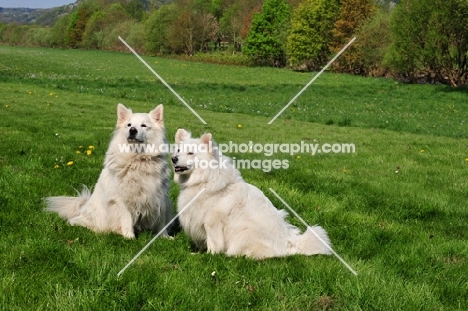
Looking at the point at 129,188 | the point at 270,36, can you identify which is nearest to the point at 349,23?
the point at 270,36

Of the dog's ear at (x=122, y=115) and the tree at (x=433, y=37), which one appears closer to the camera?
the dog's ear at (x=122, y=115)

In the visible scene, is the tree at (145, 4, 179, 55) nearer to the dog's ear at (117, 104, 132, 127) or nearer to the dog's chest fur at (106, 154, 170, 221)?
the dog's ear at (117, 104, 132, 127)

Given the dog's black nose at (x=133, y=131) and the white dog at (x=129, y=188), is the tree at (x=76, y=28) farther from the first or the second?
the dog's black nose at (x=133, y=131)

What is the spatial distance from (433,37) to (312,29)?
90.6 ft

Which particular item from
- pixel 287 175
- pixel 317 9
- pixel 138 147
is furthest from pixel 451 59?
pixel 138 147

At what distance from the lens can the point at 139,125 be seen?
5.80 meters

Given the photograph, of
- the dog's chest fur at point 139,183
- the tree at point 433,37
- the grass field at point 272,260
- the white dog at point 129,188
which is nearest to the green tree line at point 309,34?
the tree at point 433,37

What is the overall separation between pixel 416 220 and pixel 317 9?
55737 millimetres

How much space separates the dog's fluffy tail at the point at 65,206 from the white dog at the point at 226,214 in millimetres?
1705

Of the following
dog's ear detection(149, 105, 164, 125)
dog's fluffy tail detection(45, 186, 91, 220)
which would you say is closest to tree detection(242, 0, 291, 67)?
dog's ear detection(149, 105, 164, 125)

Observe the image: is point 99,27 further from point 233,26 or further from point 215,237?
point 215,237

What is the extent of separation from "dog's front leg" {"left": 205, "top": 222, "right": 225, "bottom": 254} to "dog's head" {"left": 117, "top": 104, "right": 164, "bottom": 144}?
162 centimetres

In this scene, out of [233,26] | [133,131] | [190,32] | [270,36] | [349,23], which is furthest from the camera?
[233,26]

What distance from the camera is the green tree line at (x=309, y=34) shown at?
108 ft
